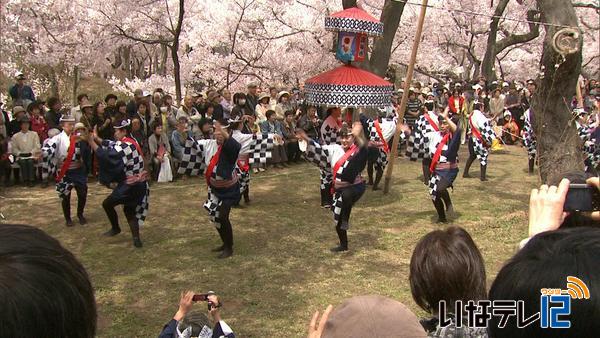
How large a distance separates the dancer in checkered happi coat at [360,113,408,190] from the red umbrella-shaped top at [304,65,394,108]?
0.90 m

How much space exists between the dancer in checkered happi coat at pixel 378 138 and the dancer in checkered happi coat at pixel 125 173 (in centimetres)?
418

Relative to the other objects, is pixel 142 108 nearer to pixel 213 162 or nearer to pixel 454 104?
pixel 213 162

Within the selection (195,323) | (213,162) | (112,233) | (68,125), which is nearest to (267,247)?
(213,162)

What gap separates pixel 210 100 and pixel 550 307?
10901 mm

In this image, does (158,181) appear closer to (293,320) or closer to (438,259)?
(293,320)

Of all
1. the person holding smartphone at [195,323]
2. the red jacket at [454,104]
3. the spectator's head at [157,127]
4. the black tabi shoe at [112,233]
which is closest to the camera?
the person holding smartphone at [195,323]

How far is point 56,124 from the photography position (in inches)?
407

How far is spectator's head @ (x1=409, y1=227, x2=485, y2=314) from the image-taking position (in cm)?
241

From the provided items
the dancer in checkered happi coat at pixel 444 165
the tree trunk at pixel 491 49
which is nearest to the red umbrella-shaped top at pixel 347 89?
the dancer in checkered happi coat at pixel 444 165

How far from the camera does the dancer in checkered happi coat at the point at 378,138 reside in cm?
973

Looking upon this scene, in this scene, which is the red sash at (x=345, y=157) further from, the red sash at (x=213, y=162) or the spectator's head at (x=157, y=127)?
the spectator's head at (x=157, y=127)

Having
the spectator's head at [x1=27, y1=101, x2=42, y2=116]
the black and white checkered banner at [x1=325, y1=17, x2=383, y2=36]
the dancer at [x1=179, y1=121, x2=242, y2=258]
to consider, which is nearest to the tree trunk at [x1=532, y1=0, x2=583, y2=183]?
the black and white checkered banner at [x1=325, y1=17, x2=383, y2=36]

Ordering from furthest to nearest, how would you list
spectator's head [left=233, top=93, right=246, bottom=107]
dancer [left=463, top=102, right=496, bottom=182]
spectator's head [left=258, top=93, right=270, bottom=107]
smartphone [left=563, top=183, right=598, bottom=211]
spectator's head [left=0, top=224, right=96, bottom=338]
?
spectator's head [left=258, top=93, right=270, bottom=107]
spectator's head [left=233, top=93, right=246, bottom=107]
dancer [left=463, top=102, right=496, bottom=182]
smartphone [left=563, top=183, right=598, bottom=211]
spectator's head [left=0, top=224, right=96, bottom=338]

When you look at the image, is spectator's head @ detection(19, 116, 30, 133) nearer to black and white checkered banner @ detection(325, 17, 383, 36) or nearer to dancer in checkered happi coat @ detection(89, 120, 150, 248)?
dancer in checkered happi coat @ detection(89, 120, 150, 248)
